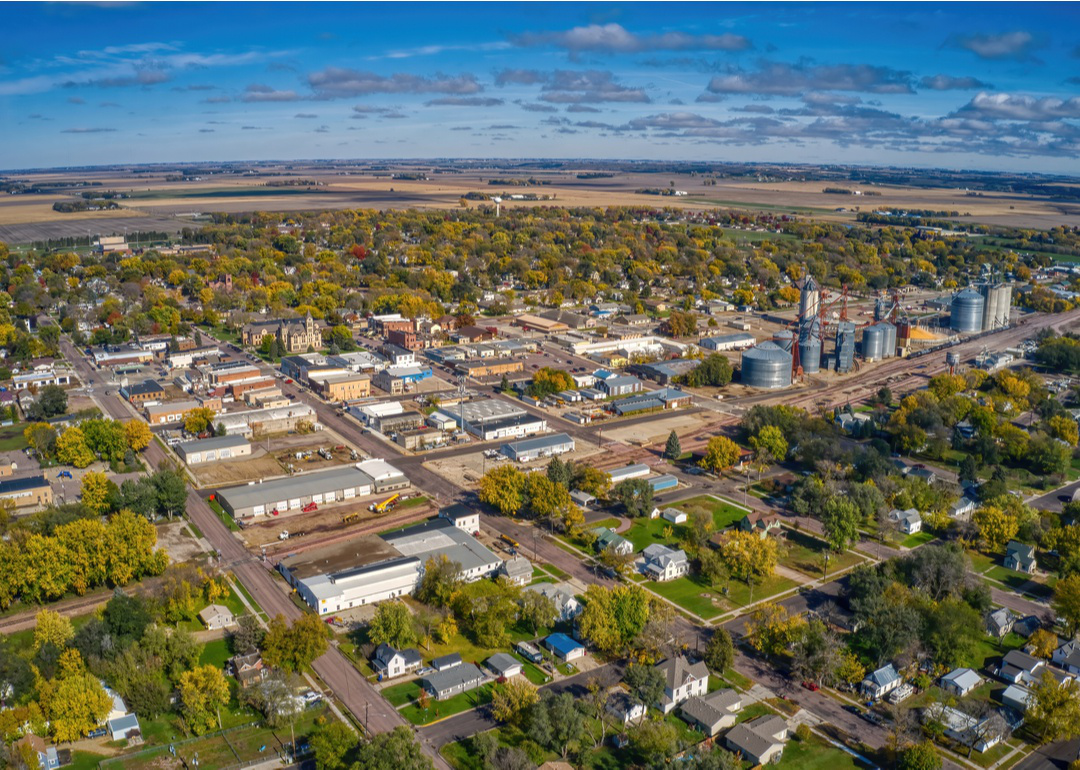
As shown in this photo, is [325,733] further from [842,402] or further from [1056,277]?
[1056,277]

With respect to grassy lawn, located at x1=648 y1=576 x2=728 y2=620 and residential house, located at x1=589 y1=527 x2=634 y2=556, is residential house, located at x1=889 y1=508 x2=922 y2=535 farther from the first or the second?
residential house, located at x1=589 y1=527 x2=634 y2=556

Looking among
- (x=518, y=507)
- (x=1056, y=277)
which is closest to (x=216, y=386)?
(x=518, y=507)

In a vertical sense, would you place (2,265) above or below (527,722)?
above

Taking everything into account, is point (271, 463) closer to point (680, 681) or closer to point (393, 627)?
point (393, 627)

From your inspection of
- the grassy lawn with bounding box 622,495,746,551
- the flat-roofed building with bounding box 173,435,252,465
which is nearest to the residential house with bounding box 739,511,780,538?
the grassy lawn with bounding box 622,495,746,551

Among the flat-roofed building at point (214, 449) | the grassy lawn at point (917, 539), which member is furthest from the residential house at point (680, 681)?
the flat-roofed building at point (214, 449)

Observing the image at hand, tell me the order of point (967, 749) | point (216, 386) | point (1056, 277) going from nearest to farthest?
point (967, 749) → point (216, 386) → point (1056, 277)

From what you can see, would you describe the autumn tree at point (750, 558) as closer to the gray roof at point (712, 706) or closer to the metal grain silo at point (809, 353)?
the gray roof at point (712, 706)
